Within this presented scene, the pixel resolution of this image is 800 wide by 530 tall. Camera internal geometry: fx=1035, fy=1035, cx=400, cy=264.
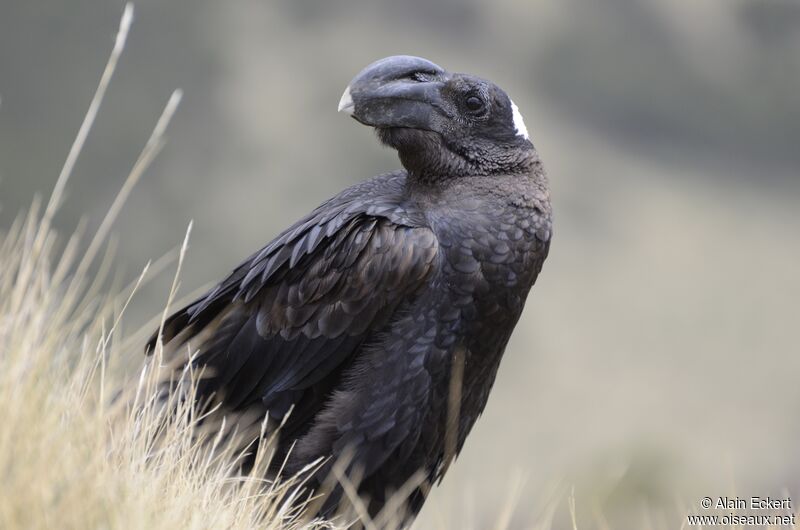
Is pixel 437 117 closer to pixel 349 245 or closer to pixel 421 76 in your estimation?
pixel 421 76

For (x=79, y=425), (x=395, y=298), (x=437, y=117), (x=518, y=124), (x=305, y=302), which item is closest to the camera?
(x=79, y=425)

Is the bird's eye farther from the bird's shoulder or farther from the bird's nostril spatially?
the bird's shoulder

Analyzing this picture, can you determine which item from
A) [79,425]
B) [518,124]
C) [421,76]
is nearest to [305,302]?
[421,76]

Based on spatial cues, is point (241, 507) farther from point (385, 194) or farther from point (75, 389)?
point (385, 194)

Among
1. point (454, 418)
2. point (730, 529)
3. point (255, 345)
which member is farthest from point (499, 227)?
point (730, 529)

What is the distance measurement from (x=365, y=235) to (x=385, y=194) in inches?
12.5

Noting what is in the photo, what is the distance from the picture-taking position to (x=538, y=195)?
3910 millimetres

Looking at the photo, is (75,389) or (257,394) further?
(257,394)

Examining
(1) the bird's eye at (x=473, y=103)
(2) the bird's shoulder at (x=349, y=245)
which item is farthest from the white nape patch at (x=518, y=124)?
(2) the bird's shoulder at (x=349, y=245)

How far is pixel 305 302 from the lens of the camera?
3.85 metres

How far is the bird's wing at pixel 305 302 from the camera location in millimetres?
3688

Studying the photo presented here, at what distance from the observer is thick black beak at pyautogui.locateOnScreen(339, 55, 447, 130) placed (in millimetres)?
3869

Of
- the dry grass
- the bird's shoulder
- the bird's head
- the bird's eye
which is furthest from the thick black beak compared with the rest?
the dry grass

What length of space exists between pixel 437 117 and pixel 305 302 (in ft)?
2.84
